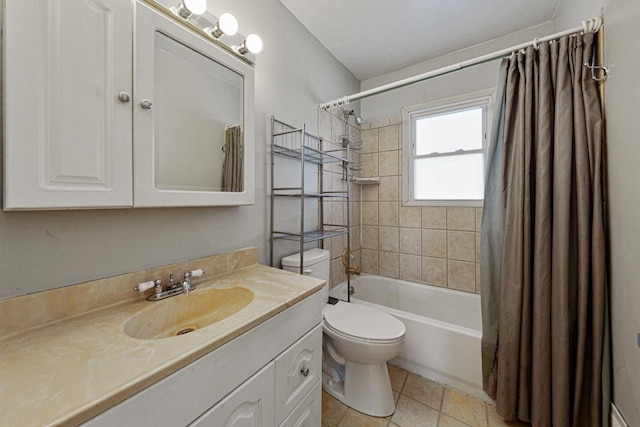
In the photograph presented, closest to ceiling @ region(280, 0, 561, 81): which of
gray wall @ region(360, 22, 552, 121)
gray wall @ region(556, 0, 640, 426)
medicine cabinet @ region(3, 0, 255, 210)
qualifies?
gray wall @ region(360, 22, 552, 121)

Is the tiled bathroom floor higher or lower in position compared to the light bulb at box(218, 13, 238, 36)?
lower

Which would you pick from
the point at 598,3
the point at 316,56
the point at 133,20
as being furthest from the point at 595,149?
the point at 133,20

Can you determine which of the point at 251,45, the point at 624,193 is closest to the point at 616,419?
the point at 624,193

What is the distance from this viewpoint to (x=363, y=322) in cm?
147

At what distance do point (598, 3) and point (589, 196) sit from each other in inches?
34.4

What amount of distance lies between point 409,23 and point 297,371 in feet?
7.25

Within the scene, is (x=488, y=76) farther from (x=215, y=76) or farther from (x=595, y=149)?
(x=215, y=76)

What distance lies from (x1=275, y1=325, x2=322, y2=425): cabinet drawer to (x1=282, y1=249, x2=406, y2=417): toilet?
1.17ft

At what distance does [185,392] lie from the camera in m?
0.58

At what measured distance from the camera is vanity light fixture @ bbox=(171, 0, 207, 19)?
3.03ft

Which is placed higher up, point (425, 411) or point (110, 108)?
point (110, 108)

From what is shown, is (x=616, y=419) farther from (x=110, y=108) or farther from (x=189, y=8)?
(x=189, y=8)

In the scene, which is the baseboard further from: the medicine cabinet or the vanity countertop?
the medicine cabinet

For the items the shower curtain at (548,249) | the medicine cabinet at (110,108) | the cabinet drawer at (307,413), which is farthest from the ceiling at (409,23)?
the cabinet drawer at (307,413)
